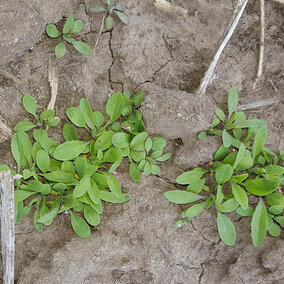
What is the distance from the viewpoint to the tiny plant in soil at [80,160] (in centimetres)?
241

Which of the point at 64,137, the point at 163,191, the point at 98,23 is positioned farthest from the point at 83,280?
the point at 98,23

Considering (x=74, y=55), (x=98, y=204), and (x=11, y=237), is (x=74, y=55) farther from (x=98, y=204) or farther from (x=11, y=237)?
(x=11, y=237)

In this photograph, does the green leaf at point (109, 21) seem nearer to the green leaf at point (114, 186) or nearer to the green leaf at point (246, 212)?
the green leaf at point (114, 186)

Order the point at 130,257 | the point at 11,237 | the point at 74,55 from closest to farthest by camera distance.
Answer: the point at 11,237 < the point at 130,257 < the point at 74,55

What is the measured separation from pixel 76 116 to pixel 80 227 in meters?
0.74

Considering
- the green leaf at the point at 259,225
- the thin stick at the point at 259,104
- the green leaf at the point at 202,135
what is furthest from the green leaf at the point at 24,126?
the green leaf at the point at 259,225

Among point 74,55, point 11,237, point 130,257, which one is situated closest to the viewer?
point 11,237

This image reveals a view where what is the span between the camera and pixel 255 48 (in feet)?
9.31

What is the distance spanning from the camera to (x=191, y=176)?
101 inches

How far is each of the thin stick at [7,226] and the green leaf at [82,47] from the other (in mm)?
996

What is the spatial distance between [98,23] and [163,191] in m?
1.30

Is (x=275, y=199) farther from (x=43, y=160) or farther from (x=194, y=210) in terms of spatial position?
(x=43, y=160)

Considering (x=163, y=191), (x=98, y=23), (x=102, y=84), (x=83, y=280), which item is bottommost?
(x=83, y=280)

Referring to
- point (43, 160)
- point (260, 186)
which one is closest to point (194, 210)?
point (260, 186)
